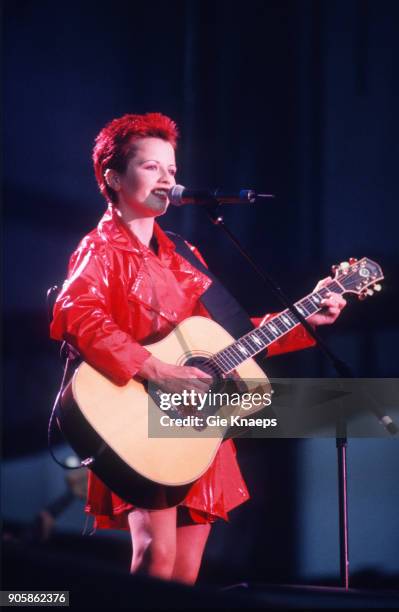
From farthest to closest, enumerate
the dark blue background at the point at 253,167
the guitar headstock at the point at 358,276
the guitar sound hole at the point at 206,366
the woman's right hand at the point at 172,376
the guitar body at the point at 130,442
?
1. the dark blue background at the point at 253,167
2. the guitar headstock at the point at 358,276
3. the guitar sound hole at the point at 206,366
4. the woman's right hand at the point at 172,376
5. the guitar body at the point at 130,442

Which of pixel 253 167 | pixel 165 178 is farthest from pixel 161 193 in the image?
pixel 253 167

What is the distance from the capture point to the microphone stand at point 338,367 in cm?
223

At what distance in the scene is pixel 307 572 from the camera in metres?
3.03

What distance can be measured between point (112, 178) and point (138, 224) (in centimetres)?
19

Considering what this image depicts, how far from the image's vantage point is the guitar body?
2.18 meters

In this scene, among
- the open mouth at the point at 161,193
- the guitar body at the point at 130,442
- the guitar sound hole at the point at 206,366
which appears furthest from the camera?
the open mouth at the point at 161,193

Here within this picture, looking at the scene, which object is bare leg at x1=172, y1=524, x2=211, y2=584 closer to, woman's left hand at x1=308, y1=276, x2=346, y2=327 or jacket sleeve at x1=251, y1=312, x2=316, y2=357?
jacket sleeve at x1=251, y1=312, x2=316, y2=357

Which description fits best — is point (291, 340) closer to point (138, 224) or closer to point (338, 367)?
point (338, 367)

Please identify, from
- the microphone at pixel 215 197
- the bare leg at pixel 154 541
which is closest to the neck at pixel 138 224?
the microphone at pixel 215 197

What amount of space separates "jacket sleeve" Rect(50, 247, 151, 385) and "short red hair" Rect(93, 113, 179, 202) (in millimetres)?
386

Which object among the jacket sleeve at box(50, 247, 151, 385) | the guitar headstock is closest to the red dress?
the jacket sleeve at box(50, 247, 151, 385)

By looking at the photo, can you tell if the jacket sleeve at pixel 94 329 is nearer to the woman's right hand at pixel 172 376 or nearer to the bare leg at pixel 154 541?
the woman's right hand at pixel 172 376

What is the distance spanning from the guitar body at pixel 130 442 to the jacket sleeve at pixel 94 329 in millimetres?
49

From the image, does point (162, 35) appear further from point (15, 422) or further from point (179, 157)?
point (15, 422)
